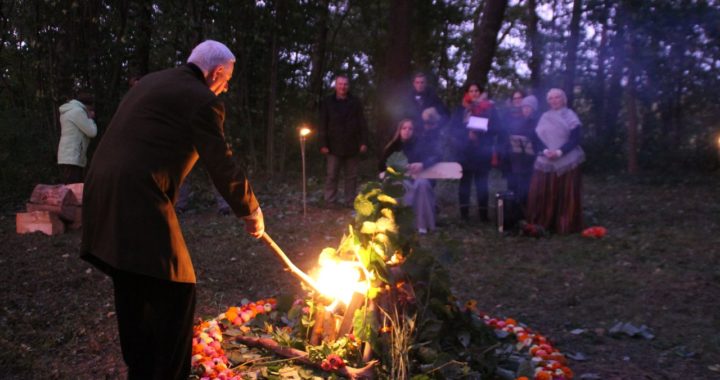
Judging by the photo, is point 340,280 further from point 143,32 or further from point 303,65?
point 303,65

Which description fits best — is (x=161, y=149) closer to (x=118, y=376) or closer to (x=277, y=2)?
(x=118, y=376)

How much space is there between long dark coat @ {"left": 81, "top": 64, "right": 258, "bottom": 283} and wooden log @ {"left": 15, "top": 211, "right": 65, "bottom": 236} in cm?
546

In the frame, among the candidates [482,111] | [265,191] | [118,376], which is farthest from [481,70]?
[118,376]

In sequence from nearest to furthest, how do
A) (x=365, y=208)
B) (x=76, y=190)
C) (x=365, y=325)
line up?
(x=365, y=325) < (x=365, y=208) < (x=76, y=190)

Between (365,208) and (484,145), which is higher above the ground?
(484,145)

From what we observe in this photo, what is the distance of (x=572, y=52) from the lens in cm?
1583

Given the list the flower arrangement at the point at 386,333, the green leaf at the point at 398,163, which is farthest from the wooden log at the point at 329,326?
the green leaf at the point at 398,163

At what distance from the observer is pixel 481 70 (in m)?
12.2

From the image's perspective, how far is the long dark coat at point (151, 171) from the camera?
2.83 meters

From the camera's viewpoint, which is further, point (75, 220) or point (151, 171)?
point (75, 220)

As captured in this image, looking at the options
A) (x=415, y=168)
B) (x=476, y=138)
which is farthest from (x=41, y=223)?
(x=476, y=138)

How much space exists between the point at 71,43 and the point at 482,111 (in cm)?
745

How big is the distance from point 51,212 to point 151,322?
18.6ft

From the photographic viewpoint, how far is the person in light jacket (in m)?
8.62
